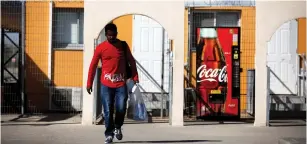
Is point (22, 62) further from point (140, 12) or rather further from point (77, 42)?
point (140, 12)

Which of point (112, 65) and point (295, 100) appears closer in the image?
point (112, 65)

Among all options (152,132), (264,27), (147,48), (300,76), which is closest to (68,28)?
(147,48)

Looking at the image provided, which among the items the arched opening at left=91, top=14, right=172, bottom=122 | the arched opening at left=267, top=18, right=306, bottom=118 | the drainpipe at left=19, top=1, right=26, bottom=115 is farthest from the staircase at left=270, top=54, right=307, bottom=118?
the drainpipe at left=19, top=1, right=26, bottom=115

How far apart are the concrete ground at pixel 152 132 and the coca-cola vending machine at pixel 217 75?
61 centimetres

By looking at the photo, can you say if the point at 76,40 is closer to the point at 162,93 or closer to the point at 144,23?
the point at 144,23

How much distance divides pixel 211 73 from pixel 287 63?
3326 mm

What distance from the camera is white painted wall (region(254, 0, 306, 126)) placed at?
12.1 metres

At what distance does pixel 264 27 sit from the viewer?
12.1 metres

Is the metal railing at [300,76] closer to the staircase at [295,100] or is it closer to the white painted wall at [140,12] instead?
the staircase at [295,100]

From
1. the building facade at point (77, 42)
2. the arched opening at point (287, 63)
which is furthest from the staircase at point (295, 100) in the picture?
the building facade at point (77, 42)

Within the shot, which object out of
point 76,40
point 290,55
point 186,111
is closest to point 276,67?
point 290,55

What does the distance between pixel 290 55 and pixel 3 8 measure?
8084 mm

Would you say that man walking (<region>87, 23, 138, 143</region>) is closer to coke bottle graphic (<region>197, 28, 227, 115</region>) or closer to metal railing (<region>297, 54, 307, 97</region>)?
coke bottle graphic (<region>197, 28, 227, 115</region>)

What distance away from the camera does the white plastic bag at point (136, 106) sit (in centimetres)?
1316
